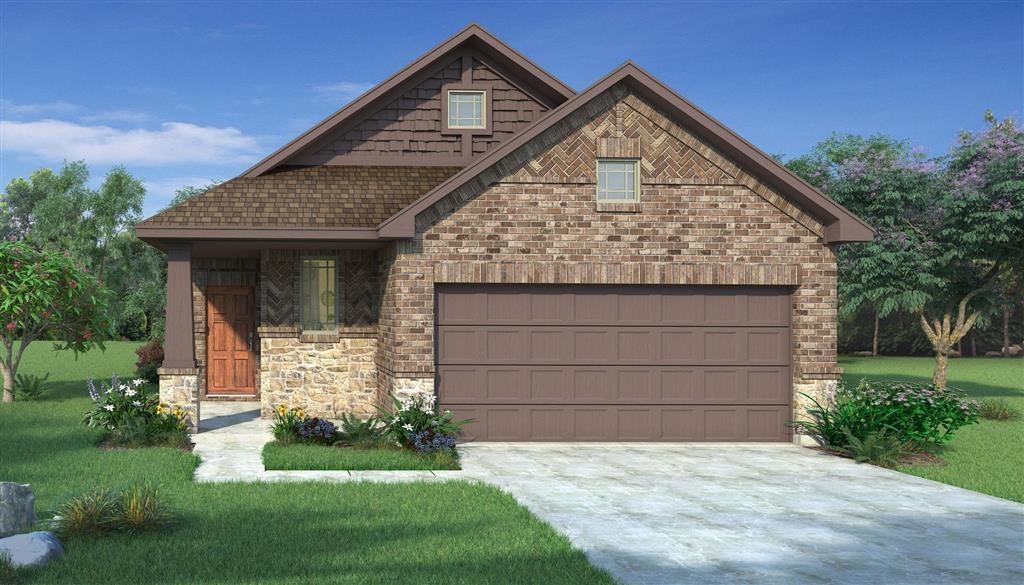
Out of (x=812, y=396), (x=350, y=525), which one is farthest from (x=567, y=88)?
(x=350, y=525)

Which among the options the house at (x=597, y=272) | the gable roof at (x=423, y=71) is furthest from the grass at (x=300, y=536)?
the gable roof at (x=423, y=71)

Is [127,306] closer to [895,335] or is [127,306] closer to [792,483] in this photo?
[792,483]

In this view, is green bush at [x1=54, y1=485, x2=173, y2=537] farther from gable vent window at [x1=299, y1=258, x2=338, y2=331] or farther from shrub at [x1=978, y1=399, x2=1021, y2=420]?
shrub at [x1=978, y1=399, x2=1021, y2=420]

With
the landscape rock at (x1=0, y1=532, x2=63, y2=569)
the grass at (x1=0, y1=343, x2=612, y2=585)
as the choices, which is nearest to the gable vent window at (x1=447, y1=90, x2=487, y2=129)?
the grass at (x1=0, y1=343, x2=612, y2=585)

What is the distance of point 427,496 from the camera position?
1023 centimetres

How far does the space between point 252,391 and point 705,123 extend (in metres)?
12.2

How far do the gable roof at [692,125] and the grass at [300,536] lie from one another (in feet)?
17.6

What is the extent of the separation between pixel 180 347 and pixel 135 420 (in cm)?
194

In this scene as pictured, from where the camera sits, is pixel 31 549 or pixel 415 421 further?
pixel 415 421

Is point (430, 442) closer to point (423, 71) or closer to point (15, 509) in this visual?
point (15, 509)

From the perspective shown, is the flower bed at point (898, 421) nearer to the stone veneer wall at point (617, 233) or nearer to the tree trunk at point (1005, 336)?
the stone veneer wall at point (617, 233)

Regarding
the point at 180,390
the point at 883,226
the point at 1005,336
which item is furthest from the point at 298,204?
the point at 1005,336

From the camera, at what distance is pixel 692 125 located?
15344 mm

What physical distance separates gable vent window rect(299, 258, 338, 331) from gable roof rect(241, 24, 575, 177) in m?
2.02
